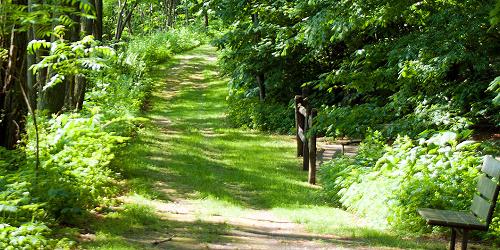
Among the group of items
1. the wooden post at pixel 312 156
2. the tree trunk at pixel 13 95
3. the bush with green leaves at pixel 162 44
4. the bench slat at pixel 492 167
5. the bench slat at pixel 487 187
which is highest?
the bush with green leaves at pixel 162 44

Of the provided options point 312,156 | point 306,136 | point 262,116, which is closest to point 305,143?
point 306,136

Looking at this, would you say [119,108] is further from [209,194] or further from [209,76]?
[209,76]

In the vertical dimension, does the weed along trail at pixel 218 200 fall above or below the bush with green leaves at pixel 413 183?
below

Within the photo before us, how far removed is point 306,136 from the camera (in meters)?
10.9

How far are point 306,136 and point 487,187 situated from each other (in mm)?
5125

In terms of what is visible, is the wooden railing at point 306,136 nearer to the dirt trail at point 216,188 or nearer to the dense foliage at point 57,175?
the dirt trail at point 216,188

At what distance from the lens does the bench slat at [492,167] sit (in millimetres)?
5773

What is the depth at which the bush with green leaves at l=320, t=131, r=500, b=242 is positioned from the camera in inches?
287

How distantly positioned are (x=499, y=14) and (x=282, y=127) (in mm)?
12733

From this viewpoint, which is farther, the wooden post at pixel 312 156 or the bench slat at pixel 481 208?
the wooden post at pixel 312 156

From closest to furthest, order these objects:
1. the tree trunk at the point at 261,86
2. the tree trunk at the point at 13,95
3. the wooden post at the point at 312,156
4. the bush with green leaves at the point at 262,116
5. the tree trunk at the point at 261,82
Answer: the tree trunk at the point at 13,95 → the wooden post at the point at 312,156 → the bush with green leaves at the point at 262,116 → the tree trunk at the point at 261,82 → the tree trunk at the point at 261,86

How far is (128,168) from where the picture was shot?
10.5 meters

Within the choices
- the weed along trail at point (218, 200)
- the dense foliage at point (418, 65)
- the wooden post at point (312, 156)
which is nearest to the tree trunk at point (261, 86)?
the weed along trail at point (218, 200)

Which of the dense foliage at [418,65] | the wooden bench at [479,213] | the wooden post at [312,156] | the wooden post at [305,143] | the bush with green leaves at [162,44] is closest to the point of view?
the wooden bench at [479,213]
